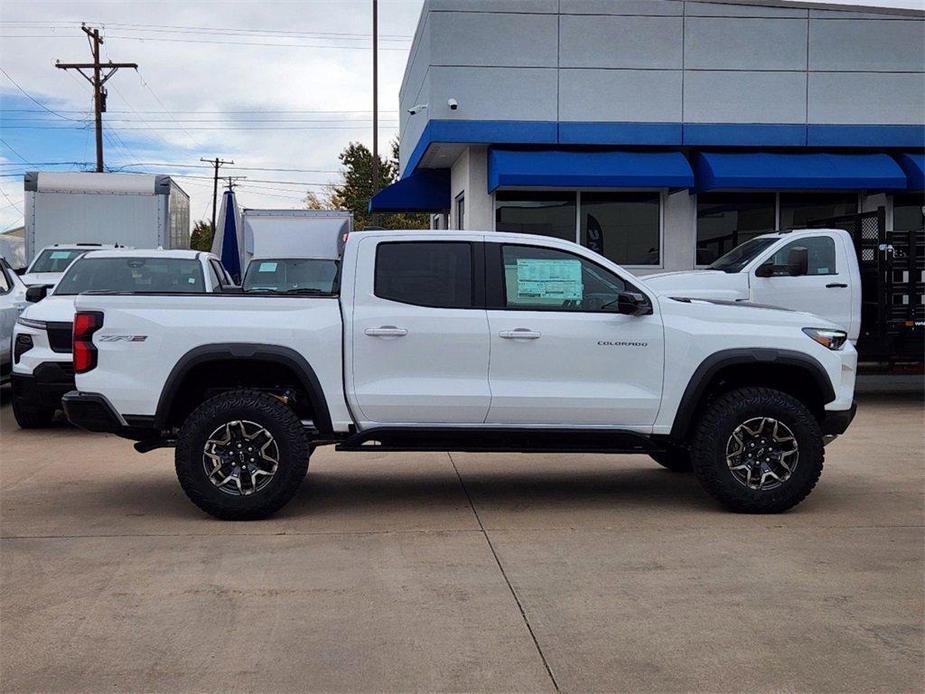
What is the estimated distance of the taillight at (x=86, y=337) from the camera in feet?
22.9

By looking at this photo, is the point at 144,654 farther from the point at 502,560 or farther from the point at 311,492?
the point at 311,492

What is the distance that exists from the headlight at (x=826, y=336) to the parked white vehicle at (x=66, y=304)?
6.05m

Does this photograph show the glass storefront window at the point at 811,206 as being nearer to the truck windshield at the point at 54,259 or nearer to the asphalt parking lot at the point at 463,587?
the asphalt parking lot at the point at 463,587

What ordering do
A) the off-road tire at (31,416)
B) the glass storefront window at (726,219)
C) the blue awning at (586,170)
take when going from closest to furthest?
the off-road tire at (31,416), the blue awning at (586,170), the glass storefront window at (726,219)

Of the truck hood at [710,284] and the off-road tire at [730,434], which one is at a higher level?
the truck hood at [710,284]

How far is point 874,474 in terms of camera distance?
8875mm

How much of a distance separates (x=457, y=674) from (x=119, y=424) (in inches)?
142

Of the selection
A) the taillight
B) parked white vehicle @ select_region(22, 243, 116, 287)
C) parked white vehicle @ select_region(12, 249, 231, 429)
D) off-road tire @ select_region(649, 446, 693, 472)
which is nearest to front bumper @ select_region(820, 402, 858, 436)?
off-road tire @ select_region(649, 446, 693, 472)

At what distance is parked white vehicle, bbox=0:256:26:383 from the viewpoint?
1248 centimetres

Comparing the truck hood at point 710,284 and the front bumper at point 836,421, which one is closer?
the front bumper at point 836,421

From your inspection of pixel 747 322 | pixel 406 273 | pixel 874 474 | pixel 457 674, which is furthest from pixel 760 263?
pixel 457 674

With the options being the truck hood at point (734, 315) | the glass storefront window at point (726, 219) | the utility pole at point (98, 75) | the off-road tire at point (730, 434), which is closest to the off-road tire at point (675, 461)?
the off-road tire at point (730, 434)

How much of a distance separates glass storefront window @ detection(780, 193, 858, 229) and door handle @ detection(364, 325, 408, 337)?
44.4 feet

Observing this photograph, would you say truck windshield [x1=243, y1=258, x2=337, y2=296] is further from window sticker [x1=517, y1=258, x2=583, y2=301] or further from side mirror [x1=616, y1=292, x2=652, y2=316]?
side mirror [x1=616, y1=292, x2=652, y2=316]
